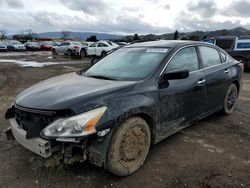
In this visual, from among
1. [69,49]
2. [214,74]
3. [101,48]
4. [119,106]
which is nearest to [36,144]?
[119,106]

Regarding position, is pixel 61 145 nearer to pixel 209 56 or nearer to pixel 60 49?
pixel 209 56

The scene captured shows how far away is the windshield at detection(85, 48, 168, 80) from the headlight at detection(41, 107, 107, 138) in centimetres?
101

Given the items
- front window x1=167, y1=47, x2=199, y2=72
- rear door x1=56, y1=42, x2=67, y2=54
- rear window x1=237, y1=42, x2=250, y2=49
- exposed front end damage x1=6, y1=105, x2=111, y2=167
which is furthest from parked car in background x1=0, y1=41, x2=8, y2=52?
exposed front end damage x1=6, y1=105, x2=111, y2=167

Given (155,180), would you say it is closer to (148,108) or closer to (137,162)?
(137,162)

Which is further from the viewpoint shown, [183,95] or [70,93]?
[183,95]

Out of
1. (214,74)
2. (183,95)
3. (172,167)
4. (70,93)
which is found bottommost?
(172,167)

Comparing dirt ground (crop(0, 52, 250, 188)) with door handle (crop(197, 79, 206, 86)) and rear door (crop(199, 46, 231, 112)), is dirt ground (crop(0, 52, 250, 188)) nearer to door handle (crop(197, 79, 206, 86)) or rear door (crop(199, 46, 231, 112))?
rear door (crop(199, 46, 231, 112))

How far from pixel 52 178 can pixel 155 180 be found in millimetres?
1199

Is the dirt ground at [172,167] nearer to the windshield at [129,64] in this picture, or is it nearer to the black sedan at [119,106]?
the black sedan at [119,106]

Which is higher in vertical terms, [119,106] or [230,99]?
[119,106]

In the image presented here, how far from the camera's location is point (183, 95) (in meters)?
3.54

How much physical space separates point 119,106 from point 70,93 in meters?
0.58

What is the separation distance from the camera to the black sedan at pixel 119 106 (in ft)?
8.21

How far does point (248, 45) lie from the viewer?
11.9m
